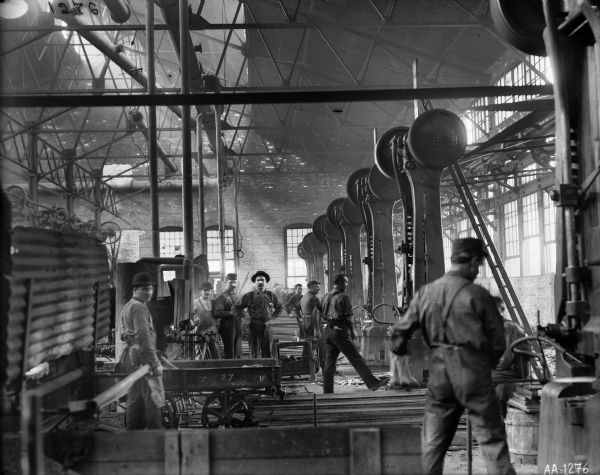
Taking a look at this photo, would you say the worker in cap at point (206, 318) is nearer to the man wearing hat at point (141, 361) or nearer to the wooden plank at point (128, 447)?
the man wearing hat at point (141, 361)

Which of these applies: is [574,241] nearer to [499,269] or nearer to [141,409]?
[499,269]

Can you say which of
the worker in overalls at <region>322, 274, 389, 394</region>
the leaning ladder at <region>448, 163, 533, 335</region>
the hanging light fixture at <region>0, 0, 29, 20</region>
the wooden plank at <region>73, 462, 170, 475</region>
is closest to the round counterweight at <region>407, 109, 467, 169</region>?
the leaning ladder at <region>448, 163, 533, 335</region>

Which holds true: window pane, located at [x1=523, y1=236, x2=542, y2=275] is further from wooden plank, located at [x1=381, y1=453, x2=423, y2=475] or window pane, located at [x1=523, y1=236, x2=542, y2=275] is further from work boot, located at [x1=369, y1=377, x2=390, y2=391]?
wooden plank, located at [x1=381, y1=453, x2=423, y2=475]

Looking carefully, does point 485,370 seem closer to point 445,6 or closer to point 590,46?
point 590,46

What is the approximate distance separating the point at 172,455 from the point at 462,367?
1888 mm

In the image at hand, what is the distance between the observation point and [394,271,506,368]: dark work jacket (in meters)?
4.31

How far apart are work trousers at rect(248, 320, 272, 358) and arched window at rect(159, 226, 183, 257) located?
673 inches

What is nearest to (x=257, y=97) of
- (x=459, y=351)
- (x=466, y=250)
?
(x=466, y=250)

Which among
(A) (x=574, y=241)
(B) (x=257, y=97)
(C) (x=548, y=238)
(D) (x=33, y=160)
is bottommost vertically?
(A) (x=574, y=241)

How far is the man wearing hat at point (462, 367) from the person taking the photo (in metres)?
4.23

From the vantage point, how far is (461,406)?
14.4ft

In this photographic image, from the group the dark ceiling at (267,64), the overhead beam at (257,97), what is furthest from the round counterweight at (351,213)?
the overhead beam at (257,97)

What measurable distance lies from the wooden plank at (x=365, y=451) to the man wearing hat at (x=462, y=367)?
43.2 inches

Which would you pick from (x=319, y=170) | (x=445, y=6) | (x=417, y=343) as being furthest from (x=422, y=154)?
(x=319, y=170)
